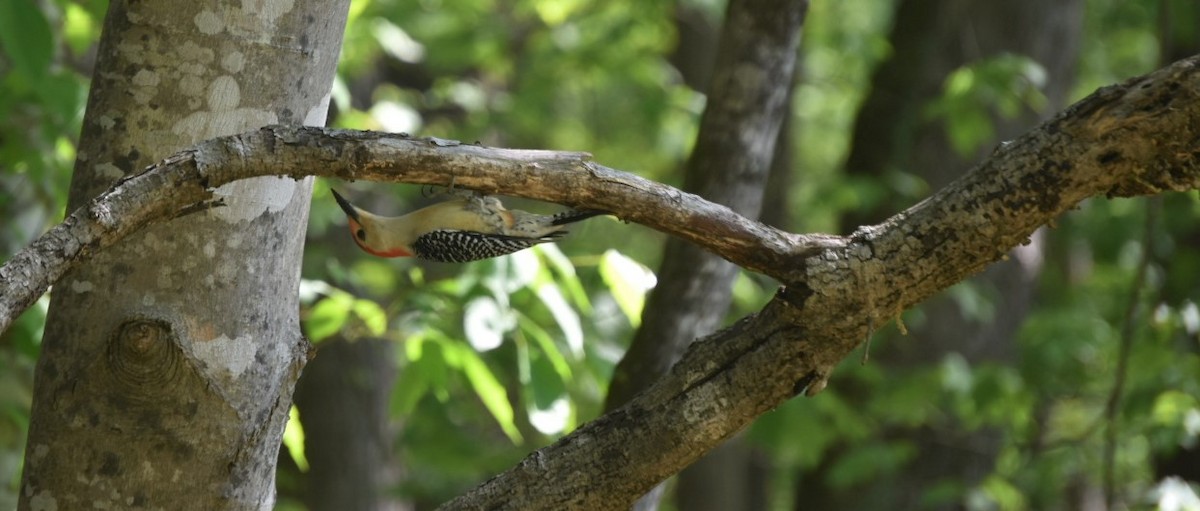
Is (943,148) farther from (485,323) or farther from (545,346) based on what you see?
(485,323)

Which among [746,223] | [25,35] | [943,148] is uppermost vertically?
[943,148]

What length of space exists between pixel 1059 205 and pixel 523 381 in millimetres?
1837

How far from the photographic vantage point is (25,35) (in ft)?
7.91

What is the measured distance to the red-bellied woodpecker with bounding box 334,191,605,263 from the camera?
10.0 ft

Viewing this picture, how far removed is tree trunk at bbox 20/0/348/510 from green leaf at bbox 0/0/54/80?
0.55m

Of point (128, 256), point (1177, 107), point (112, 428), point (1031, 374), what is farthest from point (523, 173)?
point (1031, 374)

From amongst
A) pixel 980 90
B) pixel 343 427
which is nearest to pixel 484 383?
pixel 980 90

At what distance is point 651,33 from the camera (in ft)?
27.0

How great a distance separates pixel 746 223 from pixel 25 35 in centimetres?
171

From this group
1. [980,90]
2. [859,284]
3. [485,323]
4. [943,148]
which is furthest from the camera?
[943,148]

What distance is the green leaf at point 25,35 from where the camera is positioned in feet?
7.80

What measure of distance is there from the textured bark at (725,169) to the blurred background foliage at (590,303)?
133 millimetres

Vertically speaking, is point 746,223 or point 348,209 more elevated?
point 348,209

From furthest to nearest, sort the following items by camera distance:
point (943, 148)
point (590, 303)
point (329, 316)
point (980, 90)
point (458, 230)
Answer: point (943, 148)
point (980, 90)
point (590, 303)
point (329, 316)
point (458, 230)
